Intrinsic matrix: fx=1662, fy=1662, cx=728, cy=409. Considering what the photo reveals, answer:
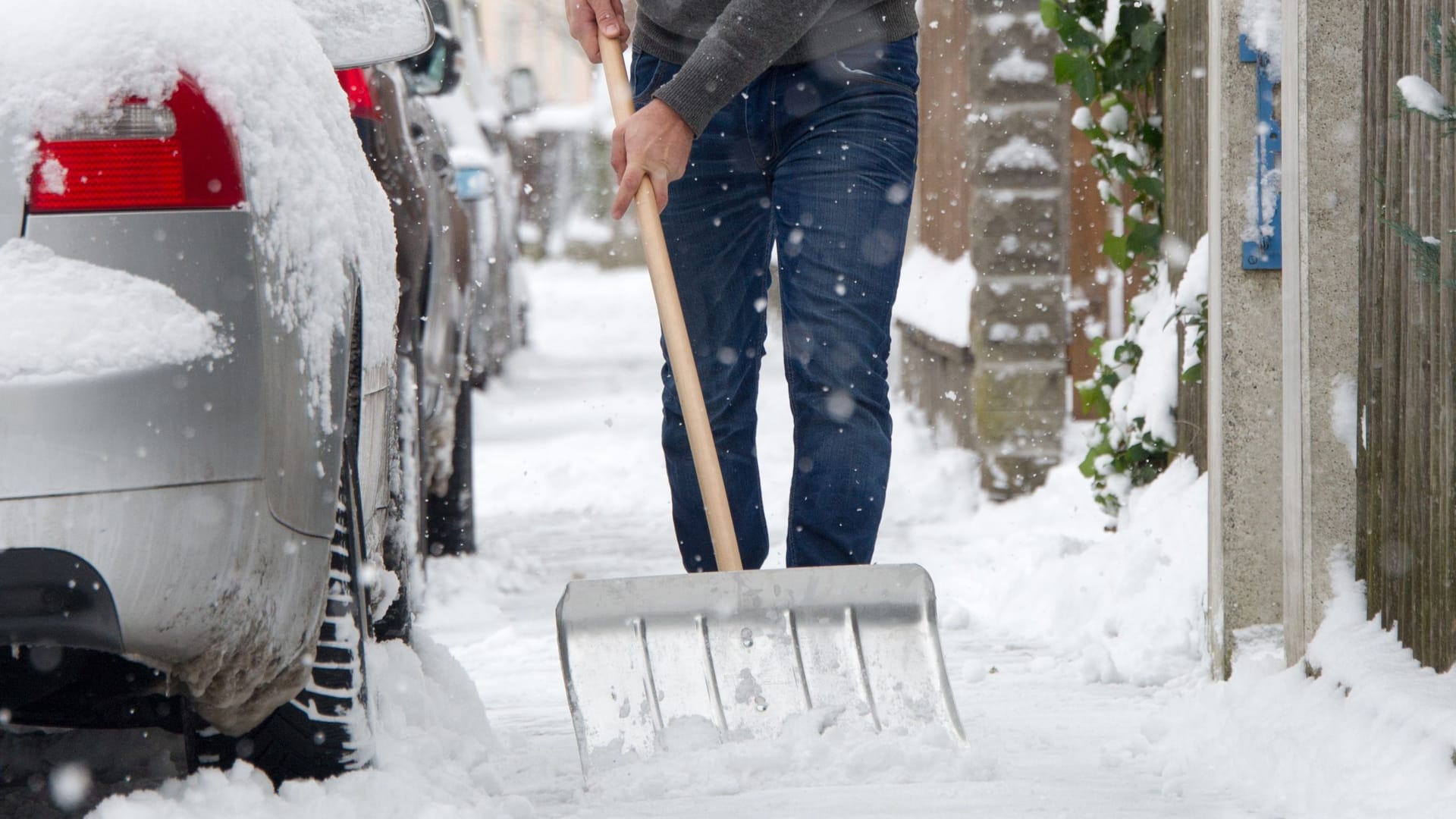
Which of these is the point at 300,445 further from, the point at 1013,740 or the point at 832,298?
the point at 1013,740

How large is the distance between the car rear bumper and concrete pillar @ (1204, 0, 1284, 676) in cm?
177

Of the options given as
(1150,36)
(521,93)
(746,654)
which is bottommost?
(746,654)

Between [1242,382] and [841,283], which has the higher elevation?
[841,283]

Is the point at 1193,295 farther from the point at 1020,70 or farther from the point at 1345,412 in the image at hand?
the point at 1020,70

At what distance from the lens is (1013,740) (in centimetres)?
286

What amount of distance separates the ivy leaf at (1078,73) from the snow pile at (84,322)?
2911 mm

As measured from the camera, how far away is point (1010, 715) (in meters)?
3.11

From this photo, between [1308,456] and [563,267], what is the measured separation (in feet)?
93.0

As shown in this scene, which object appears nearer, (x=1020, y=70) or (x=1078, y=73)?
(x=1078, y=73)

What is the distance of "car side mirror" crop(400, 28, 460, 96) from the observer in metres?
4.30

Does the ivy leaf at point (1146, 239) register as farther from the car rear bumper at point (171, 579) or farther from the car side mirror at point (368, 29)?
the car rear bumper at point (171, 579)

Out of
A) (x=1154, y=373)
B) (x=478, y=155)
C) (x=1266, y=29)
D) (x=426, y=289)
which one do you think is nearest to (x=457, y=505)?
(x=426, y=289)

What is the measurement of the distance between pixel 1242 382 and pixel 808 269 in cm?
83

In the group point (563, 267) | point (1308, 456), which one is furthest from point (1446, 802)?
point (563, 267)
